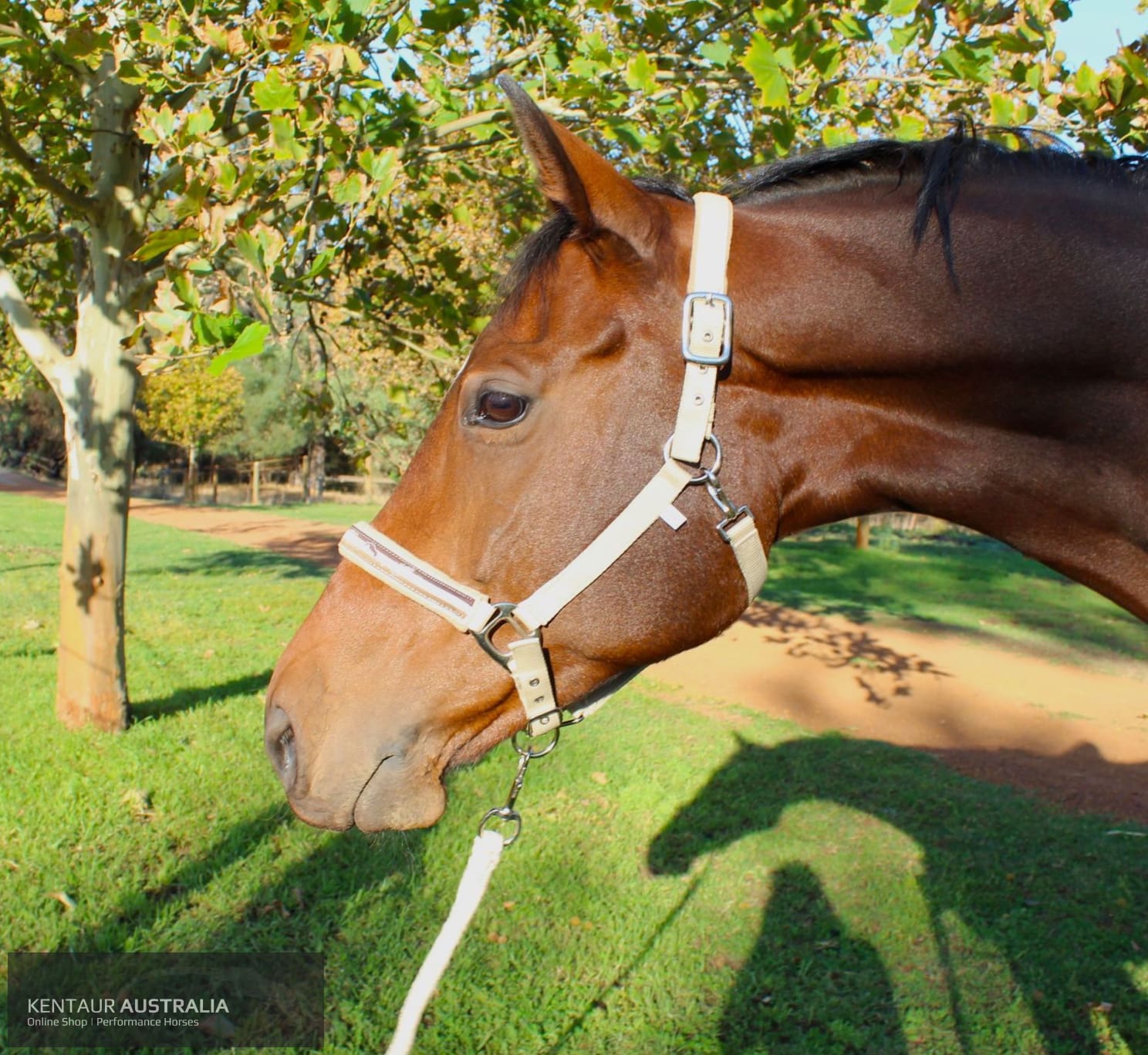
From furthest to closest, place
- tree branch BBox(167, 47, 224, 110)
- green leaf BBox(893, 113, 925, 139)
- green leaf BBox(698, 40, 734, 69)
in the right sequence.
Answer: tree branch BBox(167, 47, 224, 110), green leaf BBox(698, 40, 734, 69), green leaf BBox(893, 113, 925, 139)

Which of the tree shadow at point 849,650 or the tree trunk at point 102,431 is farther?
the tree shadow at point 849,650

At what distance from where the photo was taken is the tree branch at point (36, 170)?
4402 millimetres

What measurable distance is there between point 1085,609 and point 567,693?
1481cm

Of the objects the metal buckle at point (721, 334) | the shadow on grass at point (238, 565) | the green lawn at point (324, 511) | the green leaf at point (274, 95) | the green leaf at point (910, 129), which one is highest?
the green leaf at point (910, 129)

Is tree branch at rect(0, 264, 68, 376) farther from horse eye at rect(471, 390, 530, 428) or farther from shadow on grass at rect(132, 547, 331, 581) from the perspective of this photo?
shadow on grass at rect(132, 547, 331, 581)

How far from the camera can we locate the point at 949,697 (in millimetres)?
8539

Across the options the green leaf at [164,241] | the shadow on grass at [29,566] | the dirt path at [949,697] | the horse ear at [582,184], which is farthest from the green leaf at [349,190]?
the shadow on grass at [29,566]

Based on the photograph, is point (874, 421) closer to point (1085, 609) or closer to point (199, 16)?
point (199, 16)

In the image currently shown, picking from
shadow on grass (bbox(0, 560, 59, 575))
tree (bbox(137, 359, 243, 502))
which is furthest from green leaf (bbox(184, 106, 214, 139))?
tree (bbox(137, 359, 243, 502))

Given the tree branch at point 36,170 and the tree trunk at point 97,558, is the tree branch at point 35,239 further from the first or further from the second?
the tree trunk at point 97,558

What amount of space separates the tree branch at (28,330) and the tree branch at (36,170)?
0.59 metres

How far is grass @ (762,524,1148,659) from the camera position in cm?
1173

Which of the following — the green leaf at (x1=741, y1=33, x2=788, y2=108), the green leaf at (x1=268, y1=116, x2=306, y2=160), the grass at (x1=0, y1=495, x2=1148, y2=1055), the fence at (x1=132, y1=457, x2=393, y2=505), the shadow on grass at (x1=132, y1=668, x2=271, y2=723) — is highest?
the green leaf at (x1=741, y1=33, x2=788, y2=108)

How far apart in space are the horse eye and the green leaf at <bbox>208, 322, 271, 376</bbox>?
97cm
